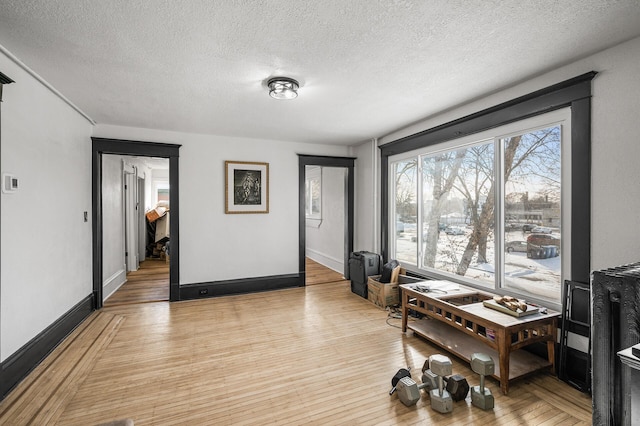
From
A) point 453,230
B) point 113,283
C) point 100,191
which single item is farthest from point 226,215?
point 453,230

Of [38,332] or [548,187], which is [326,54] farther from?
[38,332]

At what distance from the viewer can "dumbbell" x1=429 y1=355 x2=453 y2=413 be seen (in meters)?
1.96

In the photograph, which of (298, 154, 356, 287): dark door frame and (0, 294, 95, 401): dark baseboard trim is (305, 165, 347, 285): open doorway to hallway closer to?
(298, 154, 356, 287): dark door frame

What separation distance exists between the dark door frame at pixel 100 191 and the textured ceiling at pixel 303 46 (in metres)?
0.87

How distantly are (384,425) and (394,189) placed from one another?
3407 millimetres

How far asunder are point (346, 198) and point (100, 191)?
3777 mm

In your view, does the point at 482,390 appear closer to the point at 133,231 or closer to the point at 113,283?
the point at 113,283

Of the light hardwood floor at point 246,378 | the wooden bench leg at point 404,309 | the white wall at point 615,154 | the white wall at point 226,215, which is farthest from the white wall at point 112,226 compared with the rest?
the white wall at point 615,154

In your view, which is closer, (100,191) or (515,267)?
(515,267)

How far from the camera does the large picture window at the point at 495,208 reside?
2590 mm

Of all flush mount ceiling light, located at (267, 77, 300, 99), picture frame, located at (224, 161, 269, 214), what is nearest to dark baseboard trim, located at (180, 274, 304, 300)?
picture frame, located at (224, 161, 269, 214)

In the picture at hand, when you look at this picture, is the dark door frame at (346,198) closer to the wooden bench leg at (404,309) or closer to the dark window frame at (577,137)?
the wooden bench leg at (404,309)

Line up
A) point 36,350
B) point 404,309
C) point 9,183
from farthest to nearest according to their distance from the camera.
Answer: point 404,309
point 36,350
point 9,183

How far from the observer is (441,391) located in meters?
2.03
